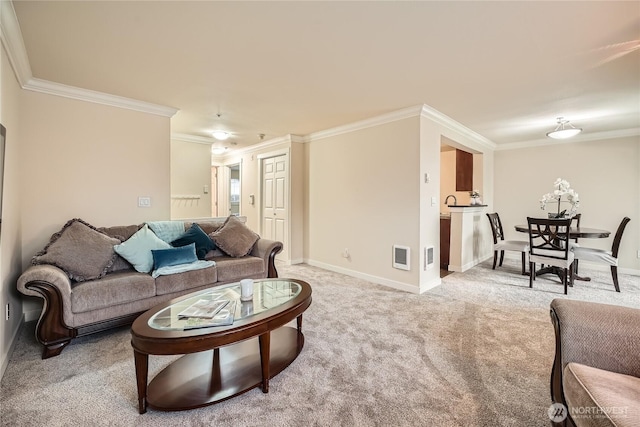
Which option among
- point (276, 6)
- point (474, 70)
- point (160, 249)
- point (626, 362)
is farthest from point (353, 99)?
point (626, 362)

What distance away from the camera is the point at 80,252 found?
2525 millimetres

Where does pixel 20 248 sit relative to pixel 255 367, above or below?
above

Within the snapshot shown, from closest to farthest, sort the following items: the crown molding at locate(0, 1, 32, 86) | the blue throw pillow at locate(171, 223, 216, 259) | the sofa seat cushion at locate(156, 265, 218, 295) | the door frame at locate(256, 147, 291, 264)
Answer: the crown molding at locate(0, 1, 32, 86) → the sofa seat cushion at locate(156, 265, 218, 295) → the blue throw pillow at locate(171, 223, 216, 259) → the door frame at locate(256, 147, 291, 264)

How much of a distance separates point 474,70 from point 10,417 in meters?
3.97

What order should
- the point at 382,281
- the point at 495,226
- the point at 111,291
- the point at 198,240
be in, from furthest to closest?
the point at 495,226 < the point at 382,281 < the point at 198,240 < the point at 111,291

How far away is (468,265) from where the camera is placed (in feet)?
16.2

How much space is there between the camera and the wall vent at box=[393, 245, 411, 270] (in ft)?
12.3

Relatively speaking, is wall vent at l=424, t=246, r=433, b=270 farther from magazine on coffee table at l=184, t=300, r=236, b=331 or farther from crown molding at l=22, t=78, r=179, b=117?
crown molding at l=22, t=78, r=179, b=117

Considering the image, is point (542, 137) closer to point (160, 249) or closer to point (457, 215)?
point (457, 215)

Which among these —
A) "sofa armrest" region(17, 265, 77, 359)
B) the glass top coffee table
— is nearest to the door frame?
the glass top coffee table

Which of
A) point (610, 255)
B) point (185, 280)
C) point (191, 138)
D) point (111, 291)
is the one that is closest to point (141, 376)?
point (111, 291)

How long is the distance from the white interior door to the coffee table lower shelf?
3.23 m

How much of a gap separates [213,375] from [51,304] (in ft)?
4.58

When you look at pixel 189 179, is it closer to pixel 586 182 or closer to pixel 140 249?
pixel 140 249
